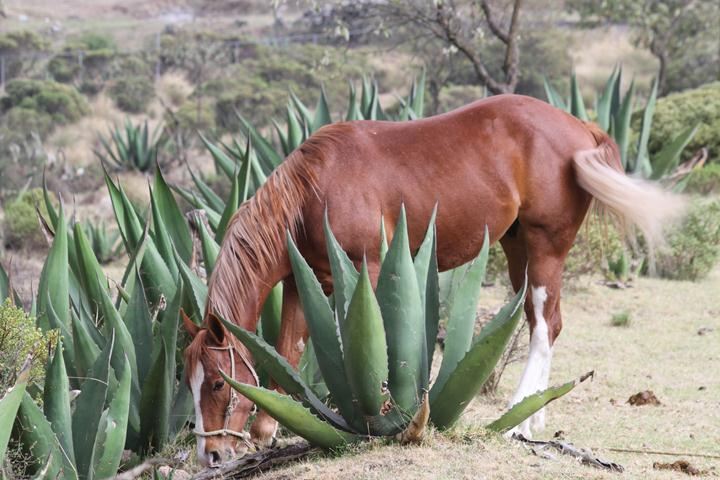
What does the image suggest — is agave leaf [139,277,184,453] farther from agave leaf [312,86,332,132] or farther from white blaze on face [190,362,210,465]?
agave leaf [312,86,332,132]

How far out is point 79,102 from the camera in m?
30.3

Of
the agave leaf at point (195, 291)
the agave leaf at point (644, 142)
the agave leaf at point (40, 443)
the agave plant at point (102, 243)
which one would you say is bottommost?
the agave plant at point (102, 243)

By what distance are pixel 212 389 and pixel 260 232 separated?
79 cm

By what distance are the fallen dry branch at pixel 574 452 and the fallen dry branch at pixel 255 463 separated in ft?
2.90

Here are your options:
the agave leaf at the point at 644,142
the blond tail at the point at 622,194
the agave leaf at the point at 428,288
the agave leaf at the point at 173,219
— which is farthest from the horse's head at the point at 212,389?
the agave leaf at the point at 644,142

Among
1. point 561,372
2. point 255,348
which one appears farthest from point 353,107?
point 255,348

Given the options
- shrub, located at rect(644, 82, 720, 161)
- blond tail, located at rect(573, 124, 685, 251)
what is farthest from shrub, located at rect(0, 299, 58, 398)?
shrub, located at rect(644, 82, 720, 161)

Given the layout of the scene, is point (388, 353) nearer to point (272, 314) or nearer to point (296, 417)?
point (296, 417)

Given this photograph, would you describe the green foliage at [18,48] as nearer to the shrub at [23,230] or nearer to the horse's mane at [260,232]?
the shrub at [23,230]

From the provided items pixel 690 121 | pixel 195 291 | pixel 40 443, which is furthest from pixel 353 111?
pixel 690 121

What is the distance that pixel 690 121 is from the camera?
16.5 metres

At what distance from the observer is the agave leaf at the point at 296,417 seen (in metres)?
3.69

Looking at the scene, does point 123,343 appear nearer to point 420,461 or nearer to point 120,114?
point 420,461

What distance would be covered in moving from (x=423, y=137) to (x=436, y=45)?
22.1m
